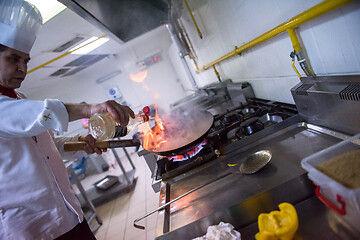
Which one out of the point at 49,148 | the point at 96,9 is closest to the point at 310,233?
the point at 49,148

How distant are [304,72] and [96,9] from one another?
5.01 ft

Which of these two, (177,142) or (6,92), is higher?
(6,92)

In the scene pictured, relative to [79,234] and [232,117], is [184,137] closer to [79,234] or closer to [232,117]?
[232,117]

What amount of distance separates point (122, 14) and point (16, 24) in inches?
39.7

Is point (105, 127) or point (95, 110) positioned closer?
point (95, 110)

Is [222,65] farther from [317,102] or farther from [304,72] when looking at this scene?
[317,102]

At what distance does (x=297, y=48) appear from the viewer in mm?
986

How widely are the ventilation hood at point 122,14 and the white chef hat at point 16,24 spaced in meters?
0.26

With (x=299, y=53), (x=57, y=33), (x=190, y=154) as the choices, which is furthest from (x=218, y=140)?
(x=57, y=33)

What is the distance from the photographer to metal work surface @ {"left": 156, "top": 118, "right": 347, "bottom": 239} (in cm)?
73

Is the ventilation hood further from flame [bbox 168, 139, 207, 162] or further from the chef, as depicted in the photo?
flame [bbox 168, 139, 207, 162]

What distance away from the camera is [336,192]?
0.51 m

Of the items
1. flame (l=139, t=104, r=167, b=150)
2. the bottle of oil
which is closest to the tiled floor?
flame (l=139, t=104, r=167, b=150)

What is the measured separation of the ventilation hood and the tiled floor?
242 cm
